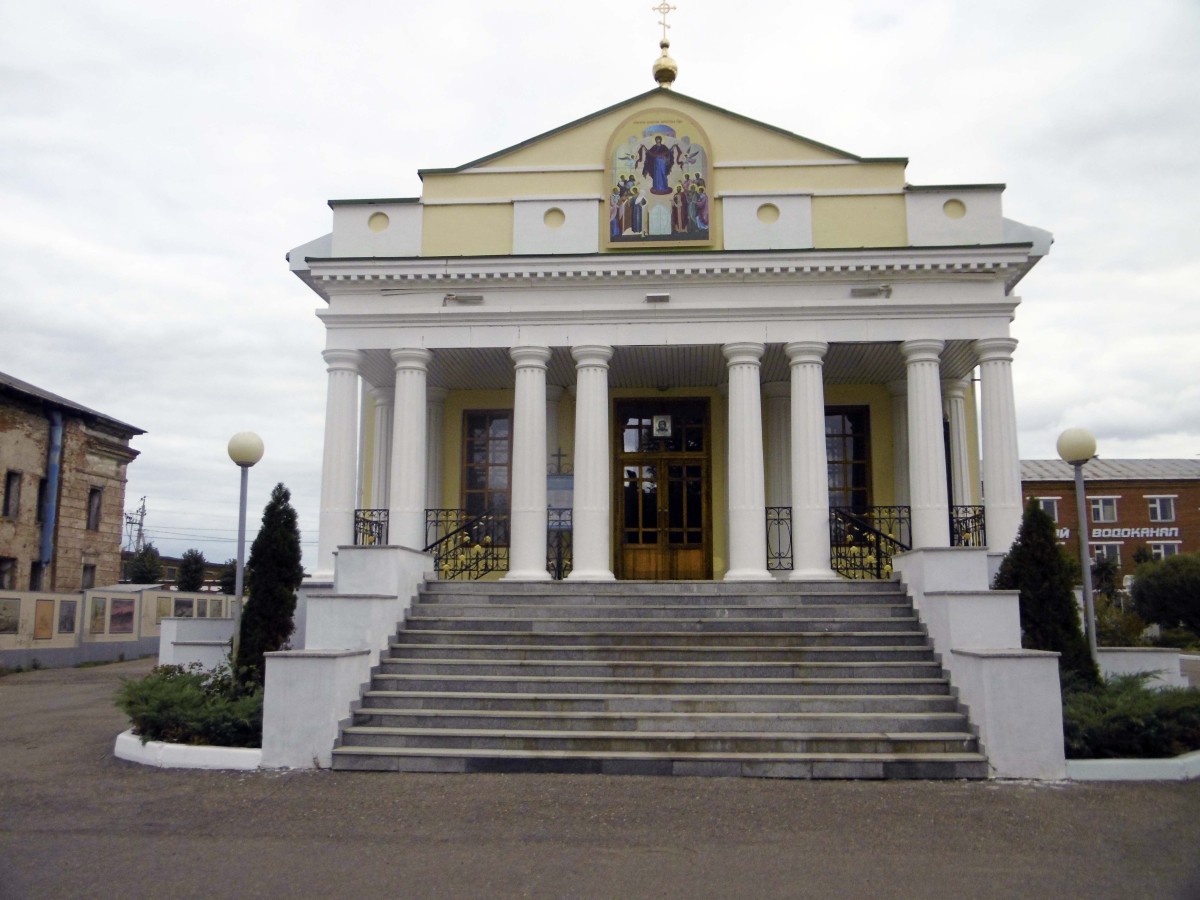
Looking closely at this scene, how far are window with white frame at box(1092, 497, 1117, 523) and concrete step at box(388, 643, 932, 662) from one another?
5065 centimetres

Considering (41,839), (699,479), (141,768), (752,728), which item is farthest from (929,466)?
(41,839)

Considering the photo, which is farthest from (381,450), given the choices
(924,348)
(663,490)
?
(924,348)

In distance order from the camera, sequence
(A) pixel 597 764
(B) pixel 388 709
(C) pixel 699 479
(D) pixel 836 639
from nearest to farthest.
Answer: (A) pixel 597 764 → (B) pixel 388 709 → (D) pixel 836 639 → (C) pixel 699 479

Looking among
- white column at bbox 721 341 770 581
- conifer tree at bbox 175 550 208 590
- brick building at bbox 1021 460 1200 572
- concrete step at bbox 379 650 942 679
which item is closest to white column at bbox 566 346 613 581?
white column at bbox 721 341 770 581

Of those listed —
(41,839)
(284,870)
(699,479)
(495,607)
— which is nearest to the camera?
(284,870)

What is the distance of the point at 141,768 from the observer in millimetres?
9141

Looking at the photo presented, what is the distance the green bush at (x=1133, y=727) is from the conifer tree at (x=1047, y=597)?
3.51ft

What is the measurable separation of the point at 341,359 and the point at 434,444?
282cm

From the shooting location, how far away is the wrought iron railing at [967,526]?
15.1 metres

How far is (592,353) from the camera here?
1447cm

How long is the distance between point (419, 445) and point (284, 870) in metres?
9.10

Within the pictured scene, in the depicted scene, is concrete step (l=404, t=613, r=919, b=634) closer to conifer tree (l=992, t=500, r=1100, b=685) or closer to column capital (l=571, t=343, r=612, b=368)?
conifer tree (l=992, t=500, r=1100, b=685)

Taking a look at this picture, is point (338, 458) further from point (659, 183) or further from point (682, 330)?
point (659, 183)

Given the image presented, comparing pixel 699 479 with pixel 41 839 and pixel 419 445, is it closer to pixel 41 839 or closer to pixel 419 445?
pixel 419 445
